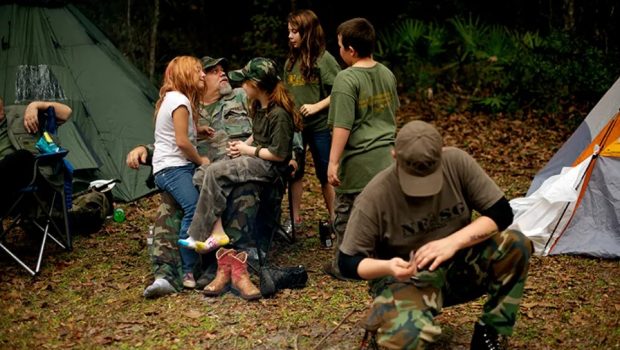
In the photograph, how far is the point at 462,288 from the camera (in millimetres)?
3809

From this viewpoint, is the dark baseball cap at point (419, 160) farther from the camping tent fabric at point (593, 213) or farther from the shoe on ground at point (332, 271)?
the camping tent fabric at point (593, 213)

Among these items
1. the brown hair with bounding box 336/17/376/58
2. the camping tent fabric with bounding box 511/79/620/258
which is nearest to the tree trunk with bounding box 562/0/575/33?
the camping tent fabric with bounding box 511/79/620/258

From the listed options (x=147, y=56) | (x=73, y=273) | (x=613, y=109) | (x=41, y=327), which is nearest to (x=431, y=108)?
(x=147, y=56)

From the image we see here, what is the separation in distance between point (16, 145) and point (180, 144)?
161 centimetres

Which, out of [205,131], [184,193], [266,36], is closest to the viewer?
[184,193]

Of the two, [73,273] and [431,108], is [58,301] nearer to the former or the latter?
[73,273]

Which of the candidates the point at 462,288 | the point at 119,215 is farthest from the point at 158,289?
the point at 462,288

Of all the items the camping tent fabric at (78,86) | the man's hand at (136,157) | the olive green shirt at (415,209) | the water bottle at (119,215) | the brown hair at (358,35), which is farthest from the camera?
the camping tent fabric at (78,86)

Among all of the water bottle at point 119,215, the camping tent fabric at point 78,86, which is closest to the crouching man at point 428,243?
the water bottle at point 119,215

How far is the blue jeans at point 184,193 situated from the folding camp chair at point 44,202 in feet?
3.29

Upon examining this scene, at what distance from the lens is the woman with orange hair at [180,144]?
526 centimetres

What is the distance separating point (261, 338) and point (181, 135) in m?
1.51

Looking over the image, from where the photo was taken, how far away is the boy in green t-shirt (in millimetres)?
4969

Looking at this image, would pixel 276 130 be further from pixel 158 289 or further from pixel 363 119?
pixel 158 289
